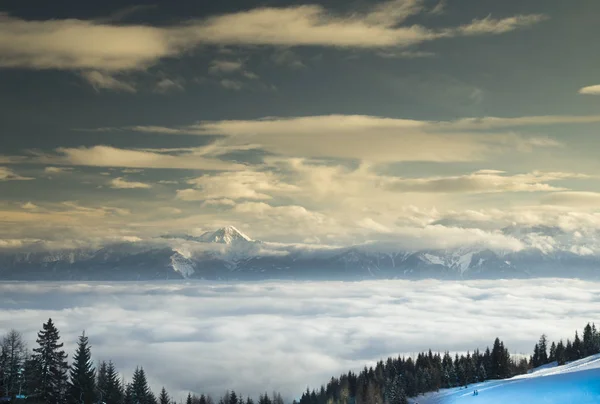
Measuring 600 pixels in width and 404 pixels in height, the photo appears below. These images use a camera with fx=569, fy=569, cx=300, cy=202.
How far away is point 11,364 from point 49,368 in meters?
5.27

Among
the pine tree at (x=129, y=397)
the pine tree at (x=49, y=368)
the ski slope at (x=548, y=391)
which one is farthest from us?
the ski slope at (x=548, y=391)

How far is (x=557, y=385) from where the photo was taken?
106 meters

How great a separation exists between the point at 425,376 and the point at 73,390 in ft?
395

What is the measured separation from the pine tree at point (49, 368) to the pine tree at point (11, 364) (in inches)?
125

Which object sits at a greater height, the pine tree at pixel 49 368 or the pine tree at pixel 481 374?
the pine tree at pixel 49 368

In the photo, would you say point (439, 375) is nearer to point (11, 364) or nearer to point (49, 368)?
point (49, 368)

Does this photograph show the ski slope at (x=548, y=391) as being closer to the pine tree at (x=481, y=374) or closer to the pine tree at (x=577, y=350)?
the pine tree at (x=481, y=374)

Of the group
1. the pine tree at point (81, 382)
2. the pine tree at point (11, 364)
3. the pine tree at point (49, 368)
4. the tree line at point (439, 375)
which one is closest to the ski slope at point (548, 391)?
the tree line at point (439, 375)

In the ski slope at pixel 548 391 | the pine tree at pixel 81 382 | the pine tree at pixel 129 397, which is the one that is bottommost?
the ski slope at pixel 548 391

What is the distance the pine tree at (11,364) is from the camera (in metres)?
73.5

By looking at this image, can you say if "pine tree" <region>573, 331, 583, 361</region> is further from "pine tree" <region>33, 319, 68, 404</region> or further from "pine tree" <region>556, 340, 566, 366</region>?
"pine tree" <region>33, 319, 68, 404</region>

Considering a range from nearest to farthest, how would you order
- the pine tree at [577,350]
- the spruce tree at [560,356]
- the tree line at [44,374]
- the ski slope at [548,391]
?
the tree line at [44,374]
the ski slope at [548,391]
the spruce tree at [560,356]
the pine tree at [577,350]

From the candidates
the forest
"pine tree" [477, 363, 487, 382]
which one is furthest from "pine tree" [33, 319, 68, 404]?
"pine tree" [477, 363, 487, 382]

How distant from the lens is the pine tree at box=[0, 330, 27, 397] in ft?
241
